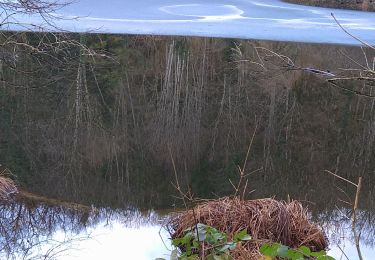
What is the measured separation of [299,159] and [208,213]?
3113mm

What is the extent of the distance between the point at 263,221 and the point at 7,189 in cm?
280

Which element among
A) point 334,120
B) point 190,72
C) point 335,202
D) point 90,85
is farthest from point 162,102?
point 335,202

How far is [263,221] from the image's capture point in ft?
16.6

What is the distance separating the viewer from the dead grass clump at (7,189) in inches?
235

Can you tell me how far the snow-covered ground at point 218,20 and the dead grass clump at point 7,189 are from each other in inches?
264

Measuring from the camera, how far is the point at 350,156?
319 inches

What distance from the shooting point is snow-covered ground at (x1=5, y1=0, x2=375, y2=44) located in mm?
13906

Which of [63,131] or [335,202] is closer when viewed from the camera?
[335,202]

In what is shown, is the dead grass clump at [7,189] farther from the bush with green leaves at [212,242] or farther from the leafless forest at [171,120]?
the bush with green leaves at [212,242]

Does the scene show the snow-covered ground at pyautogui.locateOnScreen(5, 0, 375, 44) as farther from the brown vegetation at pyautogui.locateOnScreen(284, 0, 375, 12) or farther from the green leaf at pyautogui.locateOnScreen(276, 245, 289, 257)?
the green leaf at pyautogui.locateOnScreen(276, 245, 289, 257)

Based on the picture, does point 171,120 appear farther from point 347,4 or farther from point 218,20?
point 347,4

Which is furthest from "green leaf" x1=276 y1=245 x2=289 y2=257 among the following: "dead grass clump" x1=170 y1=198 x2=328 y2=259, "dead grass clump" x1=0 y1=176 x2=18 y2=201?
"dead grass clump" x1=0 y1=176 x2=18 y2=201

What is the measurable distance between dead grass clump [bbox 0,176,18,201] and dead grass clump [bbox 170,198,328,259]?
191 centimetres

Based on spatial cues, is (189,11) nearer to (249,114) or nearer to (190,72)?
(190,72)
